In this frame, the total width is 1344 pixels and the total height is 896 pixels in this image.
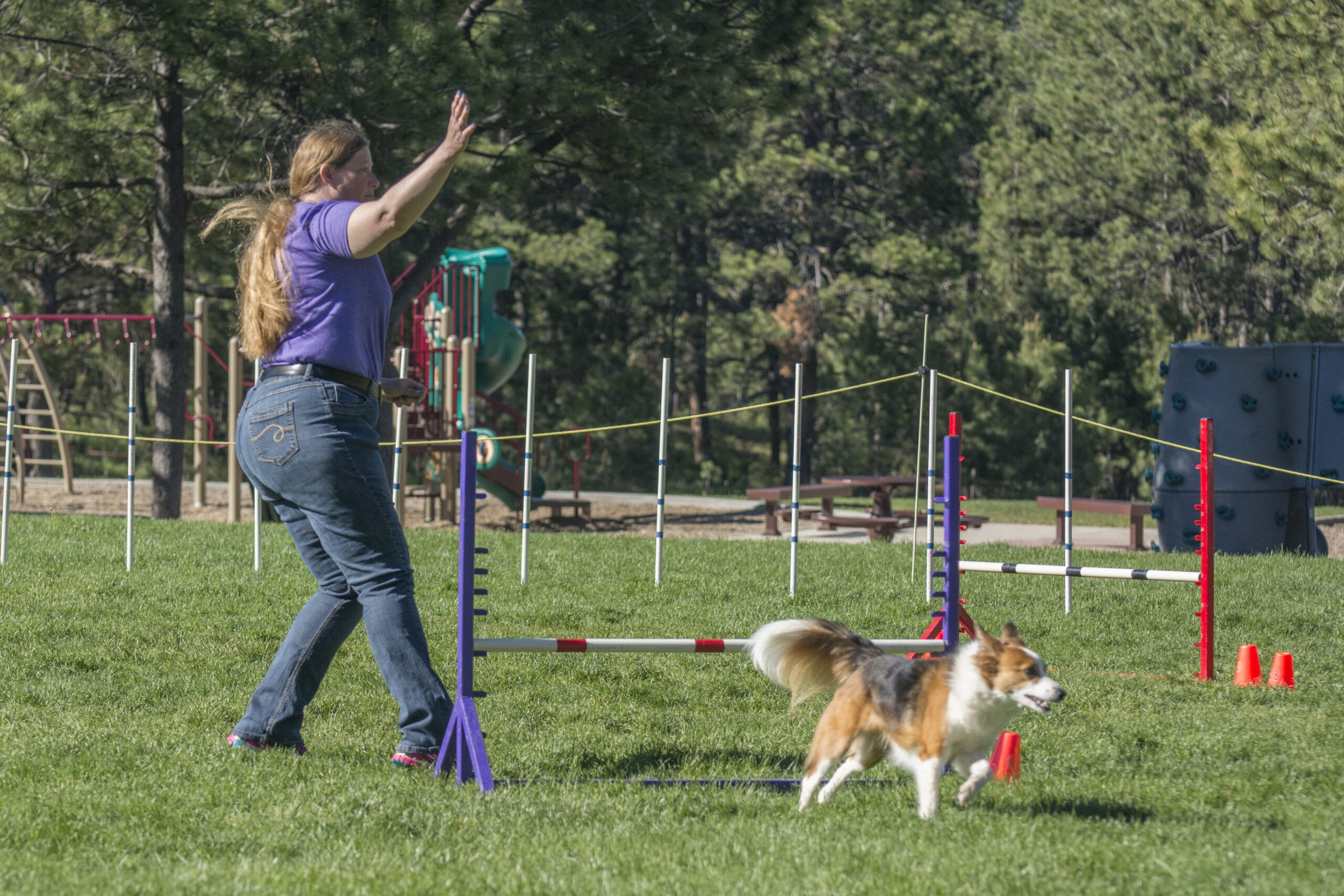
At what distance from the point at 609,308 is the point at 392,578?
2624cm

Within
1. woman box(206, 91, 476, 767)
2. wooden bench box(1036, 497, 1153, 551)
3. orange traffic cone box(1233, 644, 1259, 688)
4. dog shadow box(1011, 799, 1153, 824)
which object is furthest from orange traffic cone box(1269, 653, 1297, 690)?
wooden bench box(1036, 497, 1153, 551)

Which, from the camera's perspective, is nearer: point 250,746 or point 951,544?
point 250,746

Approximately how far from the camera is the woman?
4320mm

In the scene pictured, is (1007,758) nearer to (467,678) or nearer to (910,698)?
(910,698)

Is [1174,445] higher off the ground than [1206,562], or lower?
higher

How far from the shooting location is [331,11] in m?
13.3

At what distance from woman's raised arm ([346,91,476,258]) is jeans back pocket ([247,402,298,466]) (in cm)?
58

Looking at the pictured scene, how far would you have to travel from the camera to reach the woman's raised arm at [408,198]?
3871 mm

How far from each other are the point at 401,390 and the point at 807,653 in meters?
1.70

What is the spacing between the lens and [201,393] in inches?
661

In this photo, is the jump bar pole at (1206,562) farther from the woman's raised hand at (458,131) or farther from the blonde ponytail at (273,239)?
the blonde ponytail at (273,239)

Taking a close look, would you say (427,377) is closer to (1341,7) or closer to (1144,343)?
(1341,7)

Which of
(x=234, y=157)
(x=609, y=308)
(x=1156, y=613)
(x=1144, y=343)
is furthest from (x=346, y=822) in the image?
(x=609, y=308)

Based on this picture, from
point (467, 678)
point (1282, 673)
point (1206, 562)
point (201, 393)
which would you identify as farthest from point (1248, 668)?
point (201, 393)
